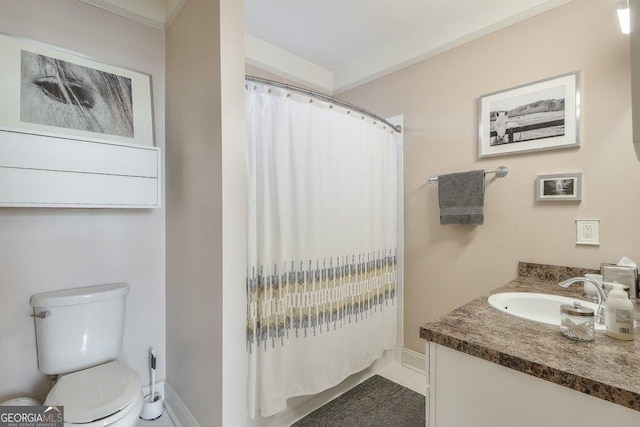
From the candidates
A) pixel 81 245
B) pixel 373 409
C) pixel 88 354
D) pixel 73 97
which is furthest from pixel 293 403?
pixel 73 97

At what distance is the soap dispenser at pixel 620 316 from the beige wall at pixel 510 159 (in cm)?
84

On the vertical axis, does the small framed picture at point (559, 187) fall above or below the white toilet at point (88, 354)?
above

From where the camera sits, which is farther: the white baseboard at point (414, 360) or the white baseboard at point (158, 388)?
the white baseboard at point (414, 360)

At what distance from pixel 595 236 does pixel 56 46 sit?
10.1 feet

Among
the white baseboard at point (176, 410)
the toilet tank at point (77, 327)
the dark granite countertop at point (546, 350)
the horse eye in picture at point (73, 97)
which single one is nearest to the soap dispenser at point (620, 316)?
the dark granite countertop at point (546, 350)

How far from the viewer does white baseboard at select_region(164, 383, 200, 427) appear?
1575mm

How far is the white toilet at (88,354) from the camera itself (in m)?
1.21

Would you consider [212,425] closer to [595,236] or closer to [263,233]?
[263,233]

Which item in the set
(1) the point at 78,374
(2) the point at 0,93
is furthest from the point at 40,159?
(1) the point at 78,374

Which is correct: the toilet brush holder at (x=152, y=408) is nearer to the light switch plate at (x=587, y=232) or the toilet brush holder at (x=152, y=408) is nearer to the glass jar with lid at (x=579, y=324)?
the glass jar with lid at (x=579, y=324)

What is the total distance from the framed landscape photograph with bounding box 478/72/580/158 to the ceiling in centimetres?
45

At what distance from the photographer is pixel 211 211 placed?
4.51 feet

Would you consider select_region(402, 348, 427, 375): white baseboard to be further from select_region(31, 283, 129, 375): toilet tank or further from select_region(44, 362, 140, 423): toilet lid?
select_region(31, 283, 129, 375): toilet tank

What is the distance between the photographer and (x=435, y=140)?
6.96 feet
